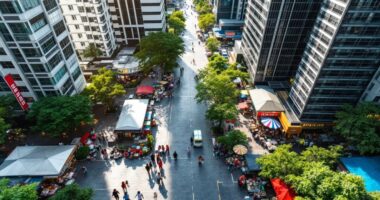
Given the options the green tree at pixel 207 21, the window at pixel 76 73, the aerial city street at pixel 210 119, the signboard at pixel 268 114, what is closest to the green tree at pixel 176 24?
the green tree at pixel 207 21

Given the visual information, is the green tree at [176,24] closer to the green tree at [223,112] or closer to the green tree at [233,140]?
the green tree at [223,112]

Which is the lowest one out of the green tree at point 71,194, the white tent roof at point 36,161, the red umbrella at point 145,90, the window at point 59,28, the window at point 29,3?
the red umbrella at point 145,90

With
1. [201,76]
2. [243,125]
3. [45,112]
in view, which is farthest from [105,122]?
[243,125]

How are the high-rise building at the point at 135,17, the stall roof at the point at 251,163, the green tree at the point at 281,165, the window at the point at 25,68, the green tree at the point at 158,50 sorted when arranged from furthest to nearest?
the high-rise building at the point at 135,17, the green tree at the point at 158,50, the window at the point at 25,68, the stall roof at the point at 251,163, the green tree at the point at 281,165

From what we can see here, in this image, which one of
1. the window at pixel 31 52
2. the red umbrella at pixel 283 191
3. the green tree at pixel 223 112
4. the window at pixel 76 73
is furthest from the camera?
the window at pixel 76 73

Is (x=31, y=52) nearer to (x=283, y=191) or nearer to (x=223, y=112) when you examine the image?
(x=223, y=112)

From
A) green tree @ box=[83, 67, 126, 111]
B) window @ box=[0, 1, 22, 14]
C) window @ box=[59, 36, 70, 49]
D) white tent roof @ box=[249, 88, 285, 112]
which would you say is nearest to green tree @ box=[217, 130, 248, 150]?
white tent roof @ box=[249, 88, 285, 112]
